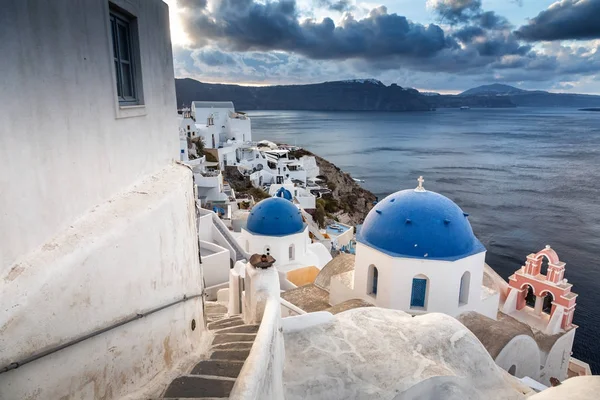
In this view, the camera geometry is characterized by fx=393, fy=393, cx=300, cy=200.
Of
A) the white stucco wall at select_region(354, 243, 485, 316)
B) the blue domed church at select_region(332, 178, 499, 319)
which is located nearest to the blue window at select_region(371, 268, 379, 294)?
the blue domed church at select_region(332, 178, 499, 319)

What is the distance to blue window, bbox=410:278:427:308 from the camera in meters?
11.4

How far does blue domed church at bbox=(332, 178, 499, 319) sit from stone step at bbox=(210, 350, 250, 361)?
7351mm

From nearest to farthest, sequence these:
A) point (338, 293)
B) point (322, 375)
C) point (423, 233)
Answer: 1. point (322, 375)
2. point (423, 233)
3. point (338, 293)

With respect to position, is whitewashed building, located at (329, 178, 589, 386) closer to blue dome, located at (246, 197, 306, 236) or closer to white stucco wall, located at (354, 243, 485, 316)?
white stucco wall, located at (354, 243, 485, 316)

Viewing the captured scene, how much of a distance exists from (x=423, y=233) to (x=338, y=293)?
3.58 m

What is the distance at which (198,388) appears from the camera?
12.8ft

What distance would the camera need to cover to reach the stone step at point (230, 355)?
179 inches

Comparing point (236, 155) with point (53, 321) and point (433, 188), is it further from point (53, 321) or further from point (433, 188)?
point (53, 321)

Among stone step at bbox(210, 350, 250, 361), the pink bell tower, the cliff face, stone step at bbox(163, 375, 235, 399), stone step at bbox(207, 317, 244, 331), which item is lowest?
the cliff face

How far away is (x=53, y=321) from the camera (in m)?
3.06

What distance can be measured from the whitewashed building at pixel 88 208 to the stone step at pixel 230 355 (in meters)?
0.33

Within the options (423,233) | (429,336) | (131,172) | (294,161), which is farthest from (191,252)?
(294,161)

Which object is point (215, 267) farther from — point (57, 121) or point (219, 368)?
point (57, 121)

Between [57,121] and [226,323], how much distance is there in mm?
3929
